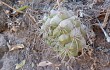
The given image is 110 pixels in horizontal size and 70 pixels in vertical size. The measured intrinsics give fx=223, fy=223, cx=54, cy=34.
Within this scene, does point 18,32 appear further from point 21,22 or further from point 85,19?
point 85,19

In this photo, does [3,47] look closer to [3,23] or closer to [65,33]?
[3,23]

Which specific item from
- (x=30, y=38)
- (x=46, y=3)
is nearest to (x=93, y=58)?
(x=30, y=38)

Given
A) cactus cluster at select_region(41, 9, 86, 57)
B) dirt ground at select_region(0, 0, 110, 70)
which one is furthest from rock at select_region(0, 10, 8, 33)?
cactus cluster at select_region(41, 9, 86, 57)

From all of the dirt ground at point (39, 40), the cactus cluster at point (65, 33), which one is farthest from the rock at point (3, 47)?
the cactus cluster at point (65, 33)

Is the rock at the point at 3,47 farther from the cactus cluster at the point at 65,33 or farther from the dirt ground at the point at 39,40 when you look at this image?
the cactus cluster at the point at 65,33

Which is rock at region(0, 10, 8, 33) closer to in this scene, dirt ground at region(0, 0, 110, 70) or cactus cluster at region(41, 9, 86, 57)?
dirt ground at region(0, 0, 110, 70)

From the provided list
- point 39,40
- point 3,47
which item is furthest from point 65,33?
point 3,47
